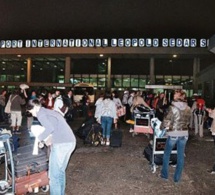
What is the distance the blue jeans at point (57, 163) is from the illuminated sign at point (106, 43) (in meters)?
30.9

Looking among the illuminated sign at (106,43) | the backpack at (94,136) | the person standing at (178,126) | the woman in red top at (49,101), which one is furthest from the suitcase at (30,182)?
the illuminated sign at (106,43)

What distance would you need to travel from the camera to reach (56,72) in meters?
43.5

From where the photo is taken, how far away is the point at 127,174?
21.2 feet

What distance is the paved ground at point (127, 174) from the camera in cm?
548

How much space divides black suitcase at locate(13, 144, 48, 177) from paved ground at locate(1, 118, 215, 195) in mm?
774

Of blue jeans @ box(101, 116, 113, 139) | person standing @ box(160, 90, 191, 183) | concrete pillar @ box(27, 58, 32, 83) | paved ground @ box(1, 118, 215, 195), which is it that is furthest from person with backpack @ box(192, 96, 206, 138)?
concrete pillar @ box(27, 58, 32, 83)

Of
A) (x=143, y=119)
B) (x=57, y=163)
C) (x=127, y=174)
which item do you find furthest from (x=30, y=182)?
(x=143, y=119)

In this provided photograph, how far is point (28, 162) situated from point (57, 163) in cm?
81

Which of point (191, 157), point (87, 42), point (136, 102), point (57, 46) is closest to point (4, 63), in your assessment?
point (57, 46)

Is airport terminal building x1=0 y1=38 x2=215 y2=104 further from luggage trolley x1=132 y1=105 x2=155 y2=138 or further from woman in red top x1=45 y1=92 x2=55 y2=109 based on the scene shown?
woman in red top x1=45 y1=92 x2=55 y2=109

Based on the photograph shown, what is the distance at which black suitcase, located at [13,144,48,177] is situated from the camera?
4680 mm

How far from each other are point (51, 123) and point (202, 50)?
31.7m

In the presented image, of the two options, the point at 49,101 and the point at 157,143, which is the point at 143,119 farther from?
the point at 157,143

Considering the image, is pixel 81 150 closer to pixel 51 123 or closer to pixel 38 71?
pixel 51 123
